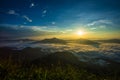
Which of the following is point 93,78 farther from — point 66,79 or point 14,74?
point 14,74

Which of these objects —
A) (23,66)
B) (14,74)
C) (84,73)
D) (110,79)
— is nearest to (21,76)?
(14,74)

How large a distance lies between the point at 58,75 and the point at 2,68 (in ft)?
9.29

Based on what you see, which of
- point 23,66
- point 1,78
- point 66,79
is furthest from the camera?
point 23,66

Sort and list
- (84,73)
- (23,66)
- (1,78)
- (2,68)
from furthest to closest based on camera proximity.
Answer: (23,66)
(84,73)
(2,68)
(1,78)

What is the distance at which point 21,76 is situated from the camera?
6.90 metres

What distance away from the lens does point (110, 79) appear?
8133 millimetres

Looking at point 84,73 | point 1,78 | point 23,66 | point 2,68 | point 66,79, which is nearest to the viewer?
point 1,78

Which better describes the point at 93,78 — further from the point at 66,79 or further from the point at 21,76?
the point at 21,76

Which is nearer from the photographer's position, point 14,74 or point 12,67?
point 14,74

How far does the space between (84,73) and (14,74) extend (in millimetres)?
3619

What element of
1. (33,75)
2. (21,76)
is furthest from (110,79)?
(21,76)

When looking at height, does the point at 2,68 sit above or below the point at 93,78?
above

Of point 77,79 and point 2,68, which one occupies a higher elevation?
point 2,68

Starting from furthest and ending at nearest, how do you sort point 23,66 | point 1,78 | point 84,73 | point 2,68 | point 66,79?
1. point 23,66
2. point 84,73
3. point 2,68
4. point 66,79
5. point 1,78
